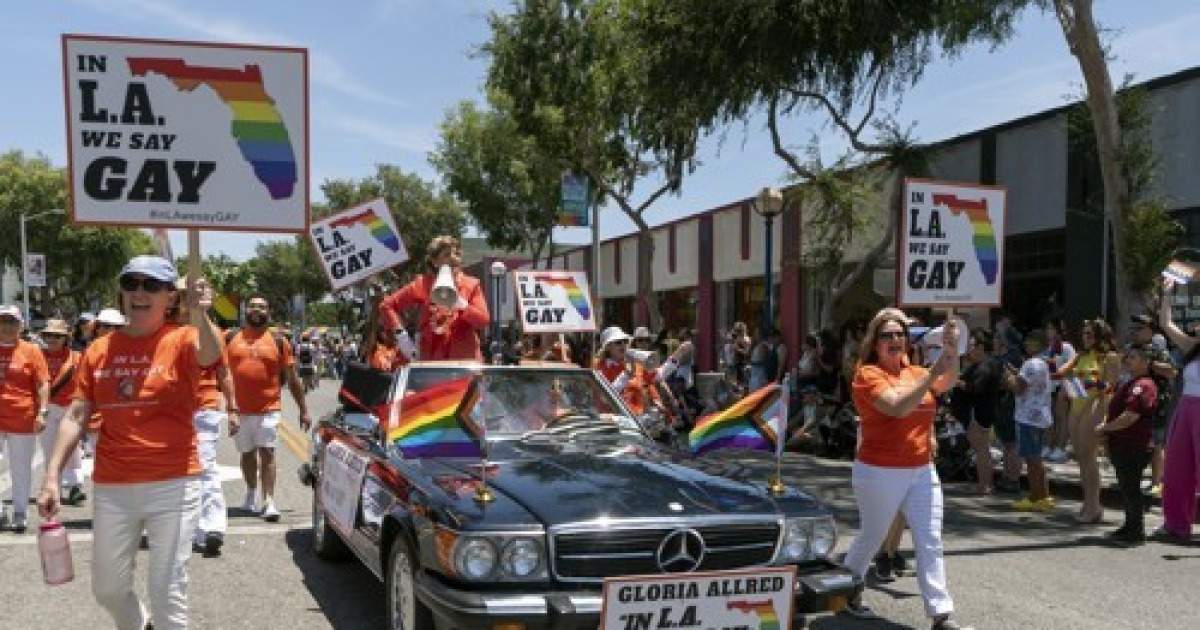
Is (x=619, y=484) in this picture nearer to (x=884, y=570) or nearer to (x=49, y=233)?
(x=884, y=570)

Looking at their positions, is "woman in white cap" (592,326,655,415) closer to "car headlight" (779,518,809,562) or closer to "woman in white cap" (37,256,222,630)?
"car headlight" (779,518,809,562)

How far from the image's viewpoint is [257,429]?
852 cm

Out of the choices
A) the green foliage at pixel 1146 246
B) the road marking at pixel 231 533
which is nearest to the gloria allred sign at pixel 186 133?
the road marking at pixel 231 533

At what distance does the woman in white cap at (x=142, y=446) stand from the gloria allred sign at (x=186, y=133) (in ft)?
5.64

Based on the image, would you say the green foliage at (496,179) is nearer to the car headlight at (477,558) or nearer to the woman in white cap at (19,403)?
the woman in white cap at (19,403)

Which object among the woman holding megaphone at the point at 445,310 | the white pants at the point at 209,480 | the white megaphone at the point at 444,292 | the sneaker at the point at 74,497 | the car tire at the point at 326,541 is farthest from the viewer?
the sneaker at the point at 74,497

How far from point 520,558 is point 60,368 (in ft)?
23.6

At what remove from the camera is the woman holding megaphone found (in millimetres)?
7945

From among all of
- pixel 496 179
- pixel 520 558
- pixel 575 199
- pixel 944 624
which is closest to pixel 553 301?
pixel 944 624

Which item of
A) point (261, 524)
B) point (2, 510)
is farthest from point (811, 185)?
point (2, 510)

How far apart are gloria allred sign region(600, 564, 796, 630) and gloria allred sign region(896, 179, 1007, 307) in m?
4.57

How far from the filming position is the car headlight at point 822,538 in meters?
4.64

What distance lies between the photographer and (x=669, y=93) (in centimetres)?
1641

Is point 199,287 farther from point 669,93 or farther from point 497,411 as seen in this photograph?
point 669,93
